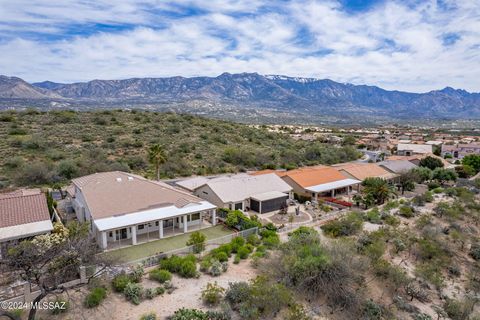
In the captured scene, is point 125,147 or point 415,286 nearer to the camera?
point 415,286

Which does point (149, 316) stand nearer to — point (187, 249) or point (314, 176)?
point (187, 249)

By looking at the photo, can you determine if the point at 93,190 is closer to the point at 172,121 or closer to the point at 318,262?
the point at 318,262

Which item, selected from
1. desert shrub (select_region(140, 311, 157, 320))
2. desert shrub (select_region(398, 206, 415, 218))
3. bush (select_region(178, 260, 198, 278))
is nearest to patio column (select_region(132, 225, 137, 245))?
bush (select_region(178, 260, 198, 278))

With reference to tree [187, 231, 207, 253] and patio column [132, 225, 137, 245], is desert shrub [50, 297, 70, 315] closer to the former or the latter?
patio column [132, 225, 137, 245]

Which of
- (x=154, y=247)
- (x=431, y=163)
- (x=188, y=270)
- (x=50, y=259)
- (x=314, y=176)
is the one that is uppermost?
(x=50, y=259)

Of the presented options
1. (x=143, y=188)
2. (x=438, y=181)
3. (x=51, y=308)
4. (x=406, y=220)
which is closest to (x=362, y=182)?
(x=406, y=220)

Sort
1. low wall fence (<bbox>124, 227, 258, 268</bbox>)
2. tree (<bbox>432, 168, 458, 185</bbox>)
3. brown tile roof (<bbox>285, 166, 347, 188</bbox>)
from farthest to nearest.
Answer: tree (<bbox>432, 168, 458, 185</bbox>)
brown tile roof (<bbox>285, 166, 347, 188</bbox>)
low wall fence (<bbox>124, 227, 258, 268</bbox>)

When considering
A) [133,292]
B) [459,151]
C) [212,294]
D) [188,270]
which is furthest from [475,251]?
[459,151]
